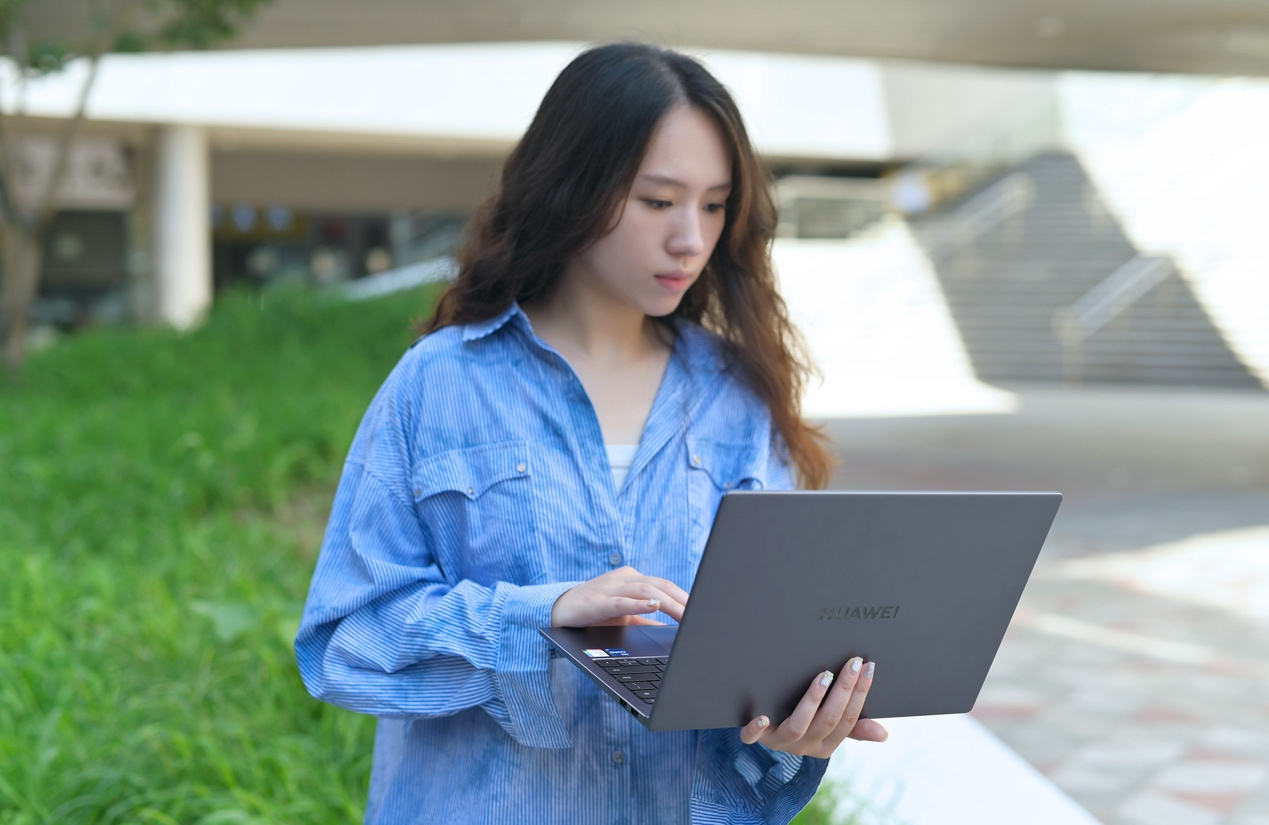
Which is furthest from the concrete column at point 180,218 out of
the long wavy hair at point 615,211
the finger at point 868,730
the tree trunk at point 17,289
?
the finger at point 868,730

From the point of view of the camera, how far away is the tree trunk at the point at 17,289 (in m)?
8.64

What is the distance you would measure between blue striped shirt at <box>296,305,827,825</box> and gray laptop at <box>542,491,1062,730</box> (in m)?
0.17

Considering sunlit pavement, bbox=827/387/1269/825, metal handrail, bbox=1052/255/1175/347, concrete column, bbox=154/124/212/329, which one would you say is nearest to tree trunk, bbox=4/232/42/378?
sunlit pavement, bbox=827/387/1269/825

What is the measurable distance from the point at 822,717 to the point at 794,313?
131 cm

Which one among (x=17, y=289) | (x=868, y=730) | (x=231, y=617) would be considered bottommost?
(x=17, y=289)

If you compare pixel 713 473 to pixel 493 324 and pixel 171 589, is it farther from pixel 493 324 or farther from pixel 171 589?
pixel 171 589

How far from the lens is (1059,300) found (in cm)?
1773

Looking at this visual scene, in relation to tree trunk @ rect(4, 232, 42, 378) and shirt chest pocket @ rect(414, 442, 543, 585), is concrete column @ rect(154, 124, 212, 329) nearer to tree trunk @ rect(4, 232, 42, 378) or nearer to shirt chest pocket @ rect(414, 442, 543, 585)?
tree trunk @ rect(4, 232, 42, 378)

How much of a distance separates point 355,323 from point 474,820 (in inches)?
351

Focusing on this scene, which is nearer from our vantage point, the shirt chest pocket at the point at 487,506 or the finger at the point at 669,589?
the finger at the point at 669,589

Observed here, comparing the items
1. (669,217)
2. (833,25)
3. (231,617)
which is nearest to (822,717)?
(669,217)

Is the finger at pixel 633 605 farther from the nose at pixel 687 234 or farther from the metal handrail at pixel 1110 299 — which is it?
the metal handrail at pixel 1110 299

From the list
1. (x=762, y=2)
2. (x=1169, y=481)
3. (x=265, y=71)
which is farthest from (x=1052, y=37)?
(x=265, y=71)

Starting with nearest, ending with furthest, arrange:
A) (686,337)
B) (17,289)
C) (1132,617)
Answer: (686,337)
(1132,617)
(17,289)
